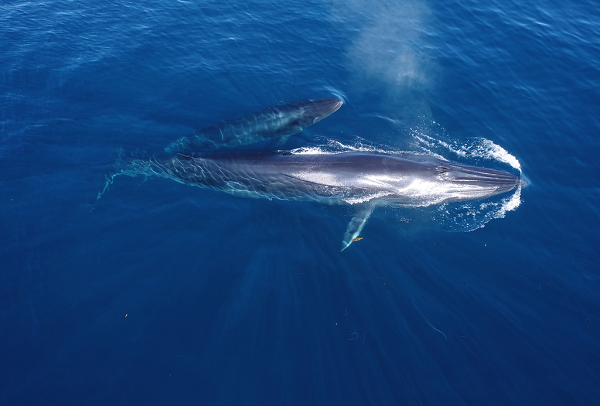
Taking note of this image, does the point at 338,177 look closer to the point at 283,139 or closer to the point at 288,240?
the point at 288,240

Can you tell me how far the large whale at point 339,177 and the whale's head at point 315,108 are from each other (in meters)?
4.90

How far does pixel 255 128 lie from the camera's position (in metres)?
21.9

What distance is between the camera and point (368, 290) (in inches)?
586

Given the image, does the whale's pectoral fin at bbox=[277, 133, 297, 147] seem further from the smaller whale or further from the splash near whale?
the splash near whale

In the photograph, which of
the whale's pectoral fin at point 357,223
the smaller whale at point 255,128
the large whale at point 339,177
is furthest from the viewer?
the smaller whale at point 255,128

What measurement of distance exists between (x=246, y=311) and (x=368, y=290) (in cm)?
535

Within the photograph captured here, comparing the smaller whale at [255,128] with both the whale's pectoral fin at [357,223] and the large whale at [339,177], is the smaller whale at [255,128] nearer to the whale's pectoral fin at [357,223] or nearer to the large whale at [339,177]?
the large whale at [339,177]

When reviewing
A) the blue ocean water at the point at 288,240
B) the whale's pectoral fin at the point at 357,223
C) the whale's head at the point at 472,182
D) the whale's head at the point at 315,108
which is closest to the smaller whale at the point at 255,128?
the whale's head at the point at 315,108

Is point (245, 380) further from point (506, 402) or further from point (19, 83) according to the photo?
point (19, 83)

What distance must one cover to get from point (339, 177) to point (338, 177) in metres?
0.05

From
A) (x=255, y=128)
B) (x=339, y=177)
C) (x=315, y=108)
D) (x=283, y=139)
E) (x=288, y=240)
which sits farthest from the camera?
(x=315, y=108)

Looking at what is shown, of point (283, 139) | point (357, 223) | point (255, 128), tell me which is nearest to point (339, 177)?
point (357, 223)

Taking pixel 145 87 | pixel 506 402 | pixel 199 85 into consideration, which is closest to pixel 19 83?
pixel 145 87

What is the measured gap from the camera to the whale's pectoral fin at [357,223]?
16703 mm
